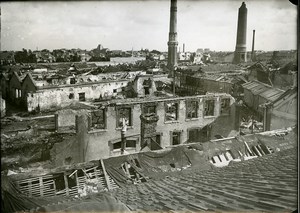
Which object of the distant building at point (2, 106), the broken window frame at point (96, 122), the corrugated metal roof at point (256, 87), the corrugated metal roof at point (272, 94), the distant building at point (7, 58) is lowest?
the broken window frame at point (96, 122)

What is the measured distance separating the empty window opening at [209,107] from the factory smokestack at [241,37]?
127cm

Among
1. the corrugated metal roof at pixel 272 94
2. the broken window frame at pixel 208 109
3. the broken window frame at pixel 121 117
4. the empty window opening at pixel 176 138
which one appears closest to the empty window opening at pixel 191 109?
the broken window frame at pixel 208 109

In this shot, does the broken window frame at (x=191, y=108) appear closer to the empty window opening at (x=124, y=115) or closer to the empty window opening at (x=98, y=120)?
the empty window opening at (x=124, y=115)

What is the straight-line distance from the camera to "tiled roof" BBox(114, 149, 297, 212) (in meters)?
3.98

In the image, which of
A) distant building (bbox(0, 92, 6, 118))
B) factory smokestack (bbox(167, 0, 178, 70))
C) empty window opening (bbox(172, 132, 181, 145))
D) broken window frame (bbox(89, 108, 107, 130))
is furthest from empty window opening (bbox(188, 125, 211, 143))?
distant building (bbox(0, 92, 6, 118))

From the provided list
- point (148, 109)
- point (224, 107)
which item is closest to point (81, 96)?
point (148, 109)

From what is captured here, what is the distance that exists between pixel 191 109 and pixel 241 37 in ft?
7.77

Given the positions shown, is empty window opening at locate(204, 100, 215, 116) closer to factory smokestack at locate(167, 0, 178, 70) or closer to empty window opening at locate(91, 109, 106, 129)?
factory smokestack at locate(167, 0, 178, 70)

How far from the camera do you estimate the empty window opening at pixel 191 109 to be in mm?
7444

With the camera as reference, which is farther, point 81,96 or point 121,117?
point 121,117

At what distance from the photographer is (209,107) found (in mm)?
7492

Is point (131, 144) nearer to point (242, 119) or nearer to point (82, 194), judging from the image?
point (82, 194)

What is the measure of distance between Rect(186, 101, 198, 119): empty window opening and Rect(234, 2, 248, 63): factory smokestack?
155 centimetres

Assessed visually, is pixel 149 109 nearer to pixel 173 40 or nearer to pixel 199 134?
pixel 199 134
